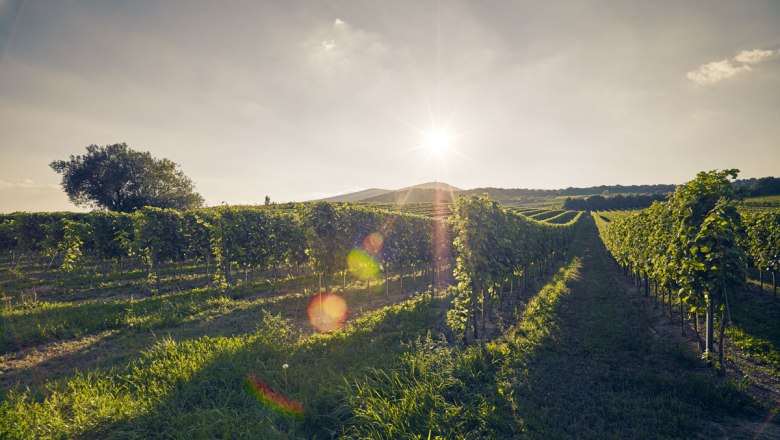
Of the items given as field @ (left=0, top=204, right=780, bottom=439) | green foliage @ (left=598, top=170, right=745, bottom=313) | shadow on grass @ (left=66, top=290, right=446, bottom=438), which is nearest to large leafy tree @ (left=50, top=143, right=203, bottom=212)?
field @ (left=0, top=204, right=780, bottom=439)

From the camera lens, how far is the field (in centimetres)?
550

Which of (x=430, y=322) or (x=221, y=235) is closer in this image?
(x=430, y=322)

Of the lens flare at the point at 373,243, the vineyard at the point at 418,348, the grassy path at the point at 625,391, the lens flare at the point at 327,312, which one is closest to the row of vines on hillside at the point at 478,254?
the vineyard at the point at 418,348

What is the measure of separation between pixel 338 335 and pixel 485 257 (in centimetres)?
615

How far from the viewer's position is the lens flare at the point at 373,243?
18.4 meters

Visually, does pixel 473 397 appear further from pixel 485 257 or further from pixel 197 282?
pixel 197 282

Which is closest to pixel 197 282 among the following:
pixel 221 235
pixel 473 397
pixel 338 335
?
pixel 221 235

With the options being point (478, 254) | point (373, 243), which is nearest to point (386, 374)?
point (478, 254)

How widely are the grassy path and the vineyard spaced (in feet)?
0.16

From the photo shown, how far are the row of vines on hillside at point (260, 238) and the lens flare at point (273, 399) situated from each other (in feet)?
30.4

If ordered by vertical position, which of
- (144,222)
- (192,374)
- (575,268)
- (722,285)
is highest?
(144,222)

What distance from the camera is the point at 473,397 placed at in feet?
21.7

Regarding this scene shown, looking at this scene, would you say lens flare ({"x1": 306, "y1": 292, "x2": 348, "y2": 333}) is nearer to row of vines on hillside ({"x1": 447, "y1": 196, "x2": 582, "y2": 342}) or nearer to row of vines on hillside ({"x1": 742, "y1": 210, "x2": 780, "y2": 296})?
row of vines on hillside ({"x1": 447, "y1": 196, "x2": 582, "y2": 342})

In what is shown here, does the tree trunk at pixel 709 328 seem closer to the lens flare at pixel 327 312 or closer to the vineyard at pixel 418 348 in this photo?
the vineyard at pixel 418 348
